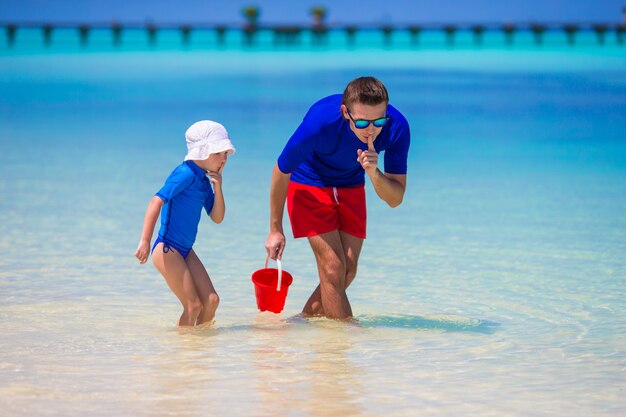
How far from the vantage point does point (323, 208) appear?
227 inches

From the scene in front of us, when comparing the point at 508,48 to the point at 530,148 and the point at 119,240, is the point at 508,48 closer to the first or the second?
the point at 530,148

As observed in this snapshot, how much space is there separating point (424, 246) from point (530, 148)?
305 inches

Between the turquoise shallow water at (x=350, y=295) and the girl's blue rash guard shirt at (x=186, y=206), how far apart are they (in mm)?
555

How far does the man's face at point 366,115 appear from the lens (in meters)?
5.20

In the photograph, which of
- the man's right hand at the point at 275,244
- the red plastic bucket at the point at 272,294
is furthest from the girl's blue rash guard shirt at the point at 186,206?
the red plastic bucket at the point at 272,294

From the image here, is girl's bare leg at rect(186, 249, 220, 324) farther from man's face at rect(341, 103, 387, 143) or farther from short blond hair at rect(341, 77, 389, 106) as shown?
short blond hair at rect(341, 77, 389, 106)

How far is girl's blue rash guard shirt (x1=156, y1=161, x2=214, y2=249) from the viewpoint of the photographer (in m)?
5.40

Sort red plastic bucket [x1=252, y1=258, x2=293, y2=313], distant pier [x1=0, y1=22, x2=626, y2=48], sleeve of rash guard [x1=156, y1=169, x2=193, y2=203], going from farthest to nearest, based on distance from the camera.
→ distant pier [x1=0, y1=22, x2=626, y2=48], red plastic bucket [x1=252, y1=258, x2=293, y2=313], sleeve of rash guard [x1=156, y1=169, x2=193, y2=203]

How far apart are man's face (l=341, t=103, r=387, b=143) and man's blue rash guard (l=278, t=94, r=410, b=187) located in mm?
152

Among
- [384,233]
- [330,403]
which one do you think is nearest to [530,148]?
[384,233]

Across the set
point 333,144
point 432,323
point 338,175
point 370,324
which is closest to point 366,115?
point 333,144

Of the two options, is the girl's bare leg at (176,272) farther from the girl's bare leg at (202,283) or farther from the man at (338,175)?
the man at (338,175)

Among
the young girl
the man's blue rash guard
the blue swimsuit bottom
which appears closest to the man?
the man's blue rash guard

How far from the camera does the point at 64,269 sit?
7.57 metres
